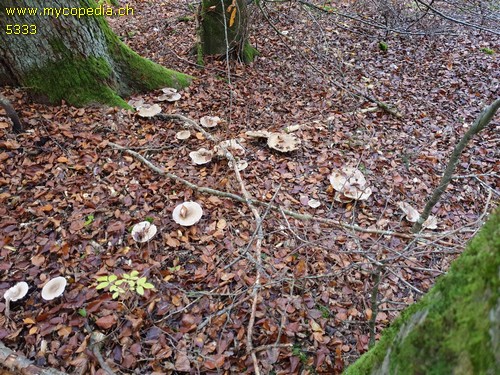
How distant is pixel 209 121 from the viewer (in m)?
4.45

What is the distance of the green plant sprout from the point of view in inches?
104

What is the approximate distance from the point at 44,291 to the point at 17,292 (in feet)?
0.75

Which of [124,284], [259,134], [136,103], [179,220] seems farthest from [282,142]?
[124,284]

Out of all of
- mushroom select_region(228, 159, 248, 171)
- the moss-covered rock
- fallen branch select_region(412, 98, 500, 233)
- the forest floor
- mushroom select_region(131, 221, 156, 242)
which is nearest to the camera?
the moss-covered rock

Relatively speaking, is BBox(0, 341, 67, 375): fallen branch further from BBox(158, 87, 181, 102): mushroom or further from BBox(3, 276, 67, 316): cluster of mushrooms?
BBox(158, 87, 181, 102): mushroom

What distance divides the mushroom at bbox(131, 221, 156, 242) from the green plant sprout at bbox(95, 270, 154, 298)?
0.35 m

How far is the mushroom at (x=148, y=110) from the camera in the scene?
437 cm

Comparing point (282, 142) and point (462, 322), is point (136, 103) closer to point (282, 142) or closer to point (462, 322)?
point (282, 142)

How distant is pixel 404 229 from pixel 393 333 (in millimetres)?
2649

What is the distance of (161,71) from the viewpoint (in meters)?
5.09

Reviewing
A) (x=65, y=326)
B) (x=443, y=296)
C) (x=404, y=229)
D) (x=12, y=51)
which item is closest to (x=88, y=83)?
(x=12, y=51)

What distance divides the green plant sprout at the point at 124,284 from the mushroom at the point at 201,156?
151cm

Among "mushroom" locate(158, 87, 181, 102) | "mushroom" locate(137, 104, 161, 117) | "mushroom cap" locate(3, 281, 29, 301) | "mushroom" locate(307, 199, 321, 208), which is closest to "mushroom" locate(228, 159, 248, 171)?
"mushroom" locate(307, 199, 321, 208)

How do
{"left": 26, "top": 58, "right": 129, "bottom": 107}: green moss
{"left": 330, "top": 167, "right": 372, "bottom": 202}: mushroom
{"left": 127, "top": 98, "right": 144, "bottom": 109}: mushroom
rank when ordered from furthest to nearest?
1. {"left": 127, "top": 98, "right": 144, "bottom": 109}: mushroom
2. {"left": 26, "top": 58, "right": 129, "bottom": 107}: green moss
3. {"left": 330, "top": 167, "right": 372, "bottom": 202}: mushroom
